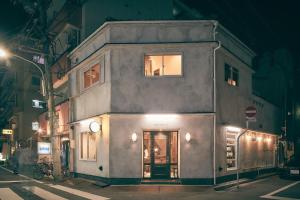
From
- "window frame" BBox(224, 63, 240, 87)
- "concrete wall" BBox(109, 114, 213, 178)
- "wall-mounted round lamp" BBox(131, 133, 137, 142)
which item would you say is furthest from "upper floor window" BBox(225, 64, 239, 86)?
"wall-mounted round lamp" BBox(131, 133, 137, 142)

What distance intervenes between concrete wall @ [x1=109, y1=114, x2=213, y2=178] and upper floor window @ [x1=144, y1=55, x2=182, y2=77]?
80.8 inches

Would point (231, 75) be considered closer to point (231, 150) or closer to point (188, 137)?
point (231, 150)

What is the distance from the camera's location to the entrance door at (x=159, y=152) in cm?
1588

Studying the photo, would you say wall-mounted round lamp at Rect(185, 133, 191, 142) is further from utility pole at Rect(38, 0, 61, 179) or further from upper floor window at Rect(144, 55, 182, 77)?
utility pole at Rect(38, 0, 61, 179)

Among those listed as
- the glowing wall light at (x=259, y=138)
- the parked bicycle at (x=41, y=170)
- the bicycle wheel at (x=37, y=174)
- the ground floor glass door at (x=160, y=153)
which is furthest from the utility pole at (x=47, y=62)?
the glowing wall light at (x=259, y=138)

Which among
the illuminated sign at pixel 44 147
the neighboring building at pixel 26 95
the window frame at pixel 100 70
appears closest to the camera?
the window frame at pixel 100 70

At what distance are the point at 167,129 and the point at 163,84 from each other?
6.95 ft

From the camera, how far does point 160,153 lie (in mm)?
15977

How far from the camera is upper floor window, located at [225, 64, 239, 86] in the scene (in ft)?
59.4

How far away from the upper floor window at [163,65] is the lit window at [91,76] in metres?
3.19

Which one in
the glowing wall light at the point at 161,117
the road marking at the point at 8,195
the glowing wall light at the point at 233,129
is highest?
the glowing wall light at the point at 161,117

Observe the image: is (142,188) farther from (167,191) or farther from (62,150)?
(62,150)

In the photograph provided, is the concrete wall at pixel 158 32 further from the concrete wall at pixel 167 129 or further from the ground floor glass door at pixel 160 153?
the ground floor glass door at pixel 160 153

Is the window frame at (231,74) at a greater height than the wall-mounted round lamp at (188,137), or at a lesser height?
greater
